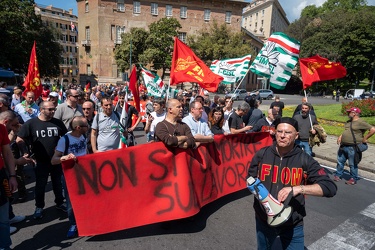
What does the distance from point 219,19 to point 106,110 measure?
5004 centimetres

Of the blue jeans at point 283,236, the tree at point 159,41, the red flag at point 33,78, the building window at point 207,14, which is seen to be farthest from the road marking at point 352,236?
the building window at point 207,14

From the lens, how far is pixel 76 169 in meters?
3.24

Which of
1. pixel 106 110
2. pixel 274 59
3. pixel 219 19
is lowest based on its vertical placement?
pixel 106 110

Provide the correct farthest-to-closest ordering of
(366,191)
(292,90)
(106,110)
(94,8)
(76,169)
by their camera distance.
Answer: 1. (292,90)
2. (94,8)
3. (366,191)
4. (106,110)
5. (76,169)

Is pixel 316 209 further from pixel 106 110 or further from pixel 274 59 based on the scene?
pixel 106 110

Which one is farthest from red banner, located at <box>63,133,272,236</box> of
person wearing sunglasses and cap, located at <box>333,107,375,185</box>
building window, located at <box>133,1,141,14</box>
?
building window, located at <box>133,1,141,14</box>

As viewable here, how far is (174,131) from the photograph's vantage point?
354cm

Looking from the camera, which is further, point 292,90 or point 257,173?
point 292,90

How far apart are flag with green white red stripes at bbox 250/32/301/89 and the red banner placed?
10.2 ft

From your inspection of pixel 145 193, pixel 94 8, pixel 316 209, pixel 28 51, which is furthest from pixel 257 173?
pixel 94 8

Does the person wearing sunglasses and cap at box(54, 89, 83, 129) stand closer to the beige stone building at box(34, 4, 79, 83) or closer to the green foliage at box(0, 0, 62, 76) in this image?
the green foliage at box(0, 0, 62, 76)

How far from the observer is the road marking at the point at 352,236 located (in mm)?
3504

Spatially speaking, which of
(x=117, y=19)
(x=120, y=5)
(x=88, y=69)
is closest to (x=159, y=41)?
(x=117, y=19)

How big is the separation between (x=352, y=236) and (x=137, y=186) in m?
3.16
